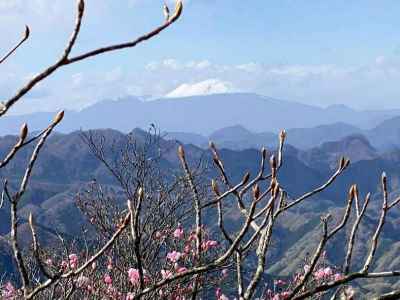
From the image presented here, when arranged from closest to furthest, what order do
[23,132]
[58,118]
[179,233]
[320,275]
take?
[23,132]
[58,118]
[320,275]
[179,233]

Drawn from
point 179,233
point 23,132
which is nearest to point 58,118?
point 23,132

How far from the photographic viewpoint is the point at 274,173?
2.74m

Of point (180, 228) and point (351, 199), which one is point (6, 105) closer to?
point (351, 199)

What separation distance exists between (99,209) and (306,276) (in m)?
15.1

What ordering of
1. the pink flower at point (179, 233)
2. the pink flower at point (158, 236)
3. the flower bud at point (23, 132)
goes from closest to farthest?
the flower bud at point (23, 132) < the pink flower at point (179, 233) < the pink flower at point (158, 236)

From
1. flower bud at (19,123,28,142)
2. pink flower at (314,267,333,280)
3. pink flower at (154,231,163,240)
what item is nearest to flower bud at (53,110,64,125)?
flower bud at (19,123,28,142)

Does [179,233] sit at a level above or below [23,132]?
below

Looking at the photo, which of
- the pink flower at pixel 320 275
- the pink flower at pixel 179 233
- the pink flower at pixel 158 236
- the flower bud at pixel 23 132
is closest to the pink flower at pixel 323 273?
the pink flower at pixel 320 275

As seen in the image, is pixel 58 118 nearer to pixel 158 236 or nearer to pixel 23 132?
pixel 23 132

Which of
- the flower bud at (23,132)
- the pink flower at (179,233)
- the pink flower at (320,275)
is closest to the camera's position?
the flower bud at (23,132)

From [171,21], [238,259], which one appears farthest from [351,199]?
[171,21]

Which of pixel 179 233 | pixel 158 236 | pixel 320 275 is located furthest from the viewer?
pixel 158 236

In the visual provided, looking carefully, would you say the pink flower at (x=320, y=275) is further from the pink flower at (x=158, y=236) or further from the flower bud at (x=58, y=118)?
the flower bud at (x=58, y=118)

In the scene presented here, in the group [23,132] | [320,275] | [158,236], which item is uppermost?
[23,132]
